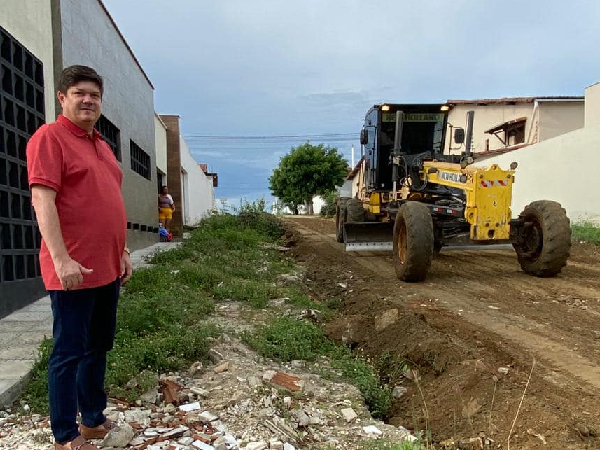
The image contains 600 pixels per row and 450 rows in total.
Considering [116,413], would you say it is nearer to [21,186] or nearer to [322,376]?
[322,376]

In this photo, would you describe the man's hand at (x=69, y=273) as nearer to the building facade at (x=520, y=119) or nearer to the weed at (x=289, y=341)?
the weed at (x=289, y=341)

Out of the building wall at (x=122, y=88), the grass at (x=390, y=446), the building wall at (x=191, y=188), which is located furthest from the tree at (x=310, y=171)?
the grass at (x=390, y=446)

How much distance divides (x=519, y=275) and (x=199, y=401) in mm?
5877

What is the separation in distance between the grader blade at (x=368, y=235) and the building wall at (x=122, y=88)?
14.5 ft

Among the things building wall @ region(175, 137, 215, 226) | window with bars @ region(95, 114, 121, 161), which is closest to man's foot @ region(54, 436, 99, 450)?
window with bars @ region(95, 114, 121, 161)

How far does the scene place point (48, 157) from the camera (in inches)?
87.6

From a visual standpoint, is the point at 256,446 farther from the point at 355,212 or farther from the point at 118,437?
the point at 355,212

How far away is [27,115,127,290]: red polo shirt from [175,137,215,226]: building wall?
16.7m

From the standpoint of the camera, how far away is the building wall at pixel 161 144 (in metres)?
15.8

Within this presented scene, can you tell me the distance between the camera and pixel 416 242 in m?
6.74

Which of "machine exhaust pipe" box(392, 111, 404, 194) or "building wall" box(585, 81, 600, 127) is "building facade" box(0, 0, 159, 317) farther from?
"building wall" box(585, 81, 600, 127)

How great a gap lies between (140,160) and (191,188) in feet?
34.7

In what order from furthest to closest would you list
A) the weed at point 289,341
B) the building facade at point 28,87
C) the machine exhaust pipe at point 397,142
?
the machine exhaust pipe at point 397,142 < the building facade at point 28,87 < the weed at point 289,341

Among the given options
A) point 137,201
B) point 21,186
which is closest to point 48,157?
point 21,186
